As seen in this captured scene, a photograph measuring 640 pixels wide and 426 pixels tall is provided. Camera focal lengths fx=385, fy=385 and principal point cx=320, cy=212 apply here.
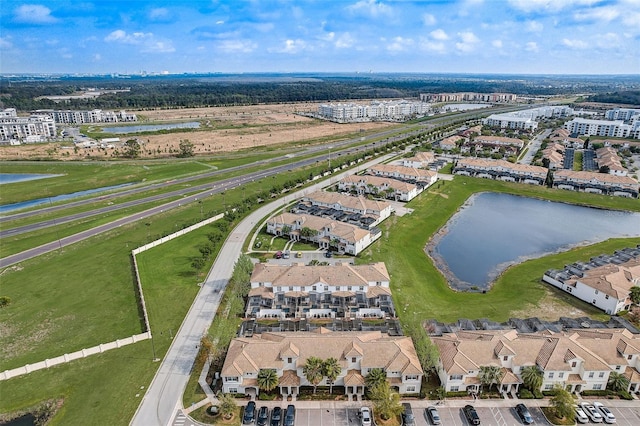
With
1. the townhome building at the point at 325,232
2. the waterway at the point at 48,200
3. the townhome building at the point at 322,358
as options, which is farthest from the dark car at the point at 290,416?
the waterway at the point at 48,200

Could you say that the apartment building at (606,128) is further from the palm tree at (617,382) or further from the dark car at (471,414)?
the dark car at (471,414)

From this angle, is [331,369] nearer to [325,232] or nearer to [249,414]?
[249,414]

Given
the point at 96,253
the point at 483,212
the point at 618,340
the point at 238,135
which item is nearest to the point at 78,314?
the point at 96,253

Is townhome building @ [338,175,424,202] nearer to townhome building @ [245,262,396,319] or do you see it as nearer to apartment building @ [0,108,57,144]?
townhome building @ [245,262,396,319]

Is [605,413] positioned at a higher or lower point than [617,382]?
lower

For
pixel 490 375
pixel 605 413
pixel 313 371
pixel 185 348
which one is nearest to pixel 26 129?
pixel 185 348

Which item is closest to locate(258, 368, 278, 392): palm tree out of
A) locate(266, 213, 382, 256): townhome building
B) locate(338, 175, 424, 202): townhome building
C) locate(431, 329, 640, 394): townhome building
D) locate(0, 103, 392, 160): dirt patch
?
locate(431, 329, 640, 394): townhome building
